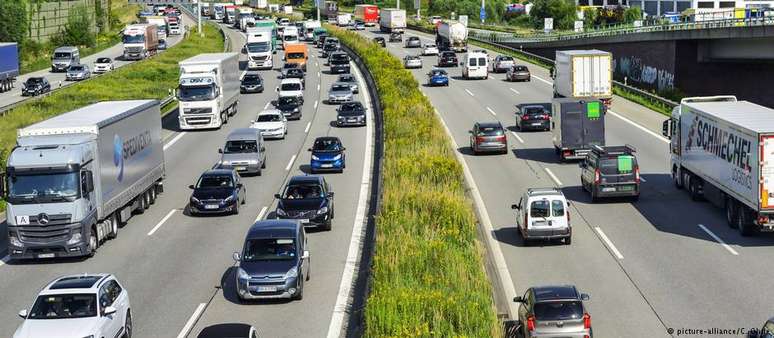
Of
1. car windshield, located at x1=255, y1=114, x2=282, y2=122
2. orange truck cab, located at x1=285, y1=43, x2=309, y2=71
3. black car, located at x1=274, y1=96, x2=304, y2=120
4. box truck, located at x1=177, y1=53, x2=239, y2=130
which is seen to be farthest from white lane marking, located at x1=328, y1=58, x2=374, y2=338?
orange truck cab, located at x1=285, y1=43, x2=309, y2=71

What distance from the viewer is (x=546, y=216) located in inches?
1241

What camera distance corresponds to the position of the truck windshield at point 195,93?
58906mm

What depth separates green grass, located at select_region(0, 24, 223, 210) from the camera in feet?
195

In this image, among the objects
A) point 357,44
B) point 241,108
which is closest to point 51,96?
point 241,108

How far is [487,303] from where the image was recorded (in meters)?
21.3

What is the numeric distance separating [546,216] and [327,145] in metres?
15.9

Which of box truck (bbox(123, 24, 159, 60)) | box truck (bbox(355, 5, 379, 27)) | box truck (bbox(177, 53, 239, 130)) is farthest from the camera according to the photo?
box truck (bbox(355, 5, 379, 27))

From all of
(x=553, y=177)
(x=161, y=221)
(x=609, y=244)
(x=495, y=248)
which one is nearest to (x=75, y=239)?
(x=161, y=221)

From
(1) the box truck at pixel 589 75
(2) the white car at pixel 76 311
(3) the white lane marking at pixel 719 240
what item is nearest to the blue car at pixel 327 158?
(3) the white lane marking at pixel 719 240

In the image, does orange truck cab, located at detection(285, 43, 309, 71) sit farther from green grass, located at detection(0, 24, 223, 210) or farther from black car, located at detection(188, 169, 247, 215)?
black car, located at detection(188, 169, 247, 215)

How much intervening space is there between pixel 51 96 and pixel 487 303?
57.0 metres

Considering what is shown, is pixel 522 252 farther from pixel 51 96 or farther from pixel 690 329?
pixel 51 96

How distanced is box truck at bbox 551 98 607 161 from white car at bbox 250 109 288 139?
16.2 m

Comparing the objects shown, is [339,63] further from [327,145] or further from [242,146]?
[242,146]
